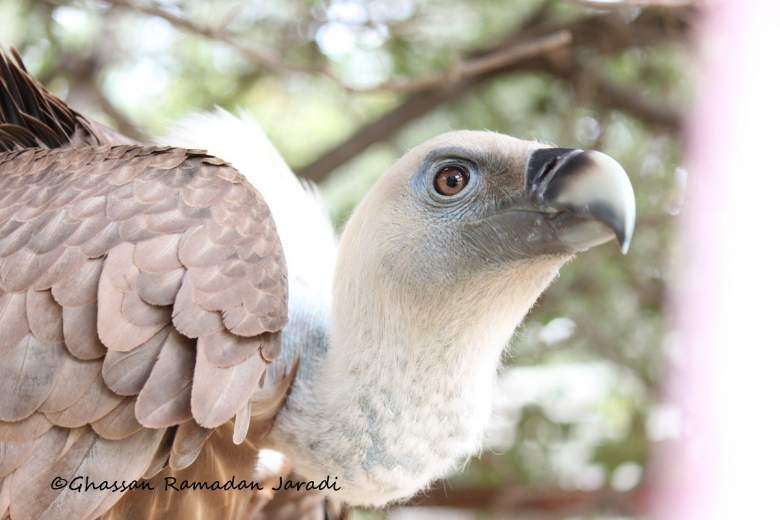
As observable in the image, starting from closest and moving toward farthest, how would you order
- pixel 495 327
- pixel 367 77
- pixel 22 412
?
pixel 22 412 < pixel 495 327 < pixel 367 77

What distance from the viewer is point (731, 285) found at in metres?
4.10

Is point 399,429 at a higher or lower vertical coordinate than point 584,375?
lower

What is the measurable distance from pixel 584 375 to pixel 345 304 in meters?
3.39

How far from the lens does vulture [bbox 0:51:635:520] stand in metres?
2.20

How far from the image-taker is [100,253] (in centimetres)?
230

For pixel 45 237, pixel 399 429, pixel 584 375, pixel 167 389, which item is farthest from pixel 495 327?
pixel 584 375

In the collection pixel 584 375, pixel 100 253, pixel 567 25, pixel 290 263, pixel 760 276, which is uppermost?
pixel 567 25

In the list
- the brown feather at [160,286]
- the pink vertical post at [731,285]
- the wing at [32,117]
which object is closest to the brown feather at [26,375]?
the brown feather at [160,286]

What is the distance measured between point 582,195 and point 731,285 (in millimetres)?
2104

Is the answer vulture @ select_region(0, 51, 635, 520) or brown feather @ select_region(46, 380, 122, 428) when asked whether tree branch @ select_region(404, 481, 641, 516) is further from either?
brown feather @ select_region(46, 380, 122, 428)

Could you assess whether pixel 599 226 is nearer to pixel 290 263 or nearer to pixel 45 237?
pixel 290 263

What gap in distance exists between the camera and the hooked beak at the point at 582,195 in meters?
2.18

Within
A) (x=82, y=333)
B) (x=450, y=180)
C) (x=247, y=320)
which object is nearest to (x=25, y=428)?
(x=82, y=333)

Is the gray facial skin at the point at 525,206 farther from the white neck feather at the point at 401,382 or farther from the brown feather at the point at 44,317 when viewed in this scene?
the brown feather at the point at 44,317
